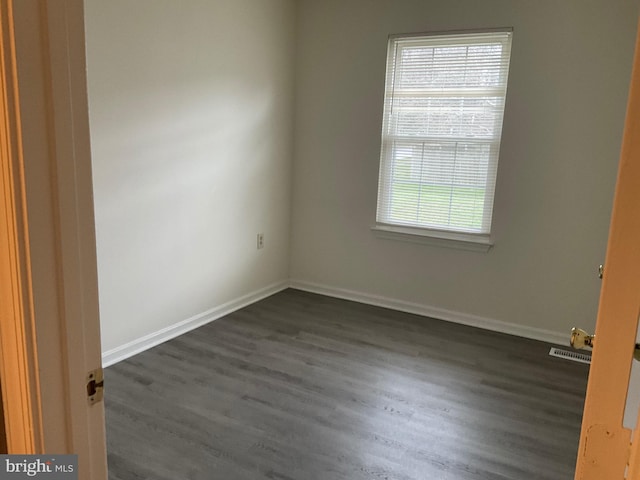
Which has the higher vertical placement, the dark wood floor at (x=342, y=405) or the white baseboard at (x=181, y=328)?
the white baseboard at (x=181, y=328)

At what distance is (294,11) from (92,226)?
366 cm

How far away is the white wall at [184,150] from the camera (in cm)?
267

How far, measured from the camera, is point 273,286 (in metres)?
4.25

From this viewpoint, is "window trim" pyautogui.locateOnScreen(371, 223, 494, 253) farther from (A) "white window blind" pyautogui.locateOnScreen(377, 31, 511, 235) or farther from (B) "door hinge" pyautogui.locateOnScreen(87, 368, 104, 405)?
(B) "door hinge" pyautogui.locateOnScreen(87, 368, 104, 405)

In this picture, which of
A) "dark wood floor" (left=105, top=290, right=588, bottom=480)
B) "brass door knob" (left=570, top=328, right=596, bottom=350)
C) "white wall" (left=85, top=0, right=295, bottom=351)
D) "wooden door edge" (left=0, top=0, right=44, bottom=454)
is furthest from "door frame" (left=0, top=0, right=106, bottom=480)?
"white wall" (left=85, top=0, right=295, bottom=351)

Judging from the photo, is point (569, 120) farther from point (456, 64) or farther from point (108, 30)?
point (108, 30)

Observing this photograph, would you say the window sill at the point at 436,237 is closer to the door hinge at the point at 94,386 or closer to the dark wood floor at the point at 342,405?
the dark wood floor at the point at 342,405

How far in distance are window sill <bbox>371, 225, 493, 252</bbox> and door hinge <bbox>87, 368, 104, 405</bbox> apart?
3.09m

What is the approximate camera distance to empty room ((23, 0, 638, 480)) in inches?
89.4

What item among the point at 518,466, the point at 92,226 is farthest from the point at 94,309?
the point at 518,466

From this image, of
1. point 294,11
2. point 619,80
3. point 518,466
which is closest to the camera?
point 518,466

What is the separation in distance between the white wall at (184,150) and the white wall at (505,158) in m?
0.32

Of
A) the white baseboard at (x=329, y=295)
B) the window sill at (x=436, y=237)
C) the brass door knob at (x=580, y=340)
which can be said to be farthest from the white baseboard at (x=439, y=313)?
the brass door knob at (x=580, y=340)

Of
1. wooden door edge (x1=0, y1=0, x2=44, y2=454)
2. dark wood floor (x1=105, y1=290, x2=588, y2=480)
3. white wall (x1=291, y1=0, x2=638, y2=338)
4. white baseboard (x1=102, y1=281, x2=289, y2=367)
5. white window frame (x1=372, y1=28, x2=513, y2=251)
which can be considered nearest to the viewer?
wooden door edge (x1=0, y1=0, x2=44, y2=454)
